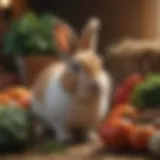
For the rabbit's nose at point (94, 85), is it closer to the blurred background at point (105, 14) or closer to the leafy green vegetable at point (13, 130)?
the leafy green vegetable at point (13, 130)

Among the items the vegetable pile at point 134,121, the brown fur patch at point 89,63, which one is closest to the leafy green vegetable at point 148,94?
the vegetable pile at point 134,121

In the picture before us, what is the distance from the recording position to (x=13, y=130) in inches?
41.4

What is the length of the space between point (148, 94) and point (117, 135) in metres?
0.13

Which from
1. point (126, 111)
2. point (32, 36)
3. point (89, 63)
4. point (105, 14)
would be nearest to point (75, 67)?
point (89, 63)

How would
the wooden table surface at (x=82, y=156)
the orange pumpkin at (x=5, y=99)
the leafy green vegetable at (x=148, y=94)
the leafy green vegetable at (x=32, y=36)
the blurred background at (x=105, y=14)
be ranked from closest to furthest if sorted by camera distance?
1. the wooden table surface at (x=82, y=156)
2. the leafy green vegetable at (x=148, y=94)
3. the orange pumpkin at (x=5, y=99)
4. the leafy green vegetable at (x=32, y=36)
5. the blurred background at (x=105, y=14)

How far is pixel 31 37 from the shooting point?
146cm

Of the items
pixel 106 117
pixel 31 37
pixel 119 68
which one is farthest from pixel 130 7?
pixel 106 117

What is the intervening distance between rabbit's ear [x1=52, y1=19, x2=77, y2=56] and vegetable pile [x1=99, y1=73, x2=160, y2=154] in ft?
0.91

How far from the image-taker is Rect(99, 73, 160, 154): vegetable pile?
1.03 m

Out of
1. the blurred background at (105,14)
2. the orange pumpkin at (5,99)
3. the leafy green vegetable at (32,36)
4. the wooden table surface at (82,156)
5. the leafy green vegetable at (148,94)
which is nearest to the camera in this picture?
the wooden table surface at (82,156)

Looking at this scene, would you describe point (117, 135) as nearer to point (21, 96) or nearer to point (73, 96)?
point (73, 96)

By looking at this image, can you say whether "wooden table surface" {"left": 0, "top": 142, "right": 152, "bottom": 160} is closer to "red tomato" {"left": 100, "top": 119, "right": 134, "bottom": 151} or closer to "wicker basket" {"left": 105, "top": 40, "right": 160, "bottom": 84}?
"red tomato" {"left": 100, "top": 119, "right": 134, "bottom": 151}

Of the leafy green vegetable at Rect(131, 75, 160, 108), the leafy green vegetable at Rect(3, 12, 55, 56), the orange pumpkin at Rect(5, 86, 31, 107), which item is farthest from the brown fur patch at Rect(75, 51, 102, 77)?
the leafy green vegetable at Rect(3, 12, 55, 56)

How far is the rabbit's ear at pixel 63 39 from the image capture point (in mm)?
1501
